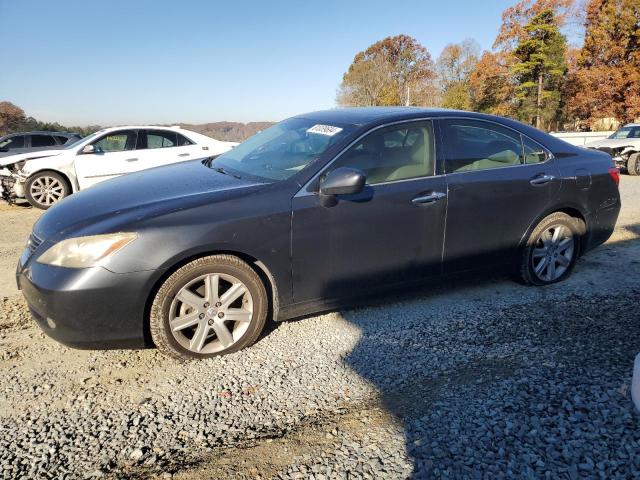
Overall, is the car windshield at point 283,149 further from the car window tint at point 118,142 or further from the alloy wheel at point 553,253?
the car window tint at point 118,142

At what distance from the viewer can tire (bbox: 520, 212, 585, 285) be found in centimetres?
408

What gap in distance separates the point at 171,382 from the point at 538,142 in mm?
3638

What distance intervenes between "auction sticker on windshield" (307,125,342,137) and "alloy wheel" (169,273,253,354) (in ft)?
4.52

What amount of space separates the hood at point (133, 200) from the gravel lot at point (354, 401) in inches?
35.3

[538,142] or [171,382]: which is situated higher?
[538,142]

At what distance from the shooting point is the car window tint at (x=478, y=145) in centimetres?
367

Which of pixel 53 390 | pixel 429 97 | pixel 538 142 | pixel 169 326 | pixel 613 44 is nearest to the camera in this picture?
pixel 53 390

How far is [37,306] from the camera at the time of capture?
9.10 feet

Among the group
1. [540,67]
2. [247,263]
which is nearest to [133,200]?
[247,263]

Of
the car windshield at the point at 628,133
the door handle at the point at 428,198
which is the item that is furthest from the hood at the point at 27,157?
the car windshield at the point at 628,133

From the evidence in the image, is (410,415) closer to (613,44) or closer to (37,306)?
(37,306)

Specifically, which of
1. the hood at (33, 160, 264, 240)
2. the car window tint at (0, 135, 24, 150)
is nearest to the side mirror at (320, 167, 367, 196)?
the hood at (33, 160, 264, 240)

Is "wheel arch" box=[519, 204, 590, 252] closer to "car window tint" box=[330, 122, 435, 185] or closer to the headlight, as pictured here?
"car window tint" box=[330, 122, 435, 185]

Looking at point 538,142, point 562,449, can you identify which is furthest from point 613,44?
point 562,449
